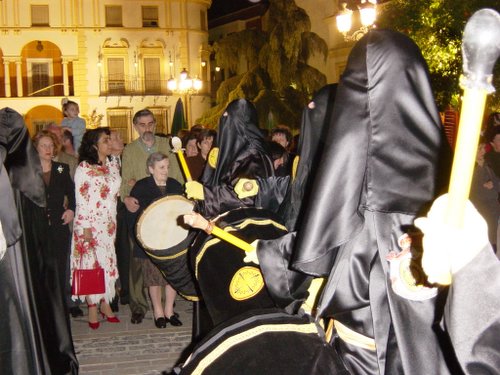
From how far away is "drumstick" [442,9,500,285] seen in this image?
4.01ft

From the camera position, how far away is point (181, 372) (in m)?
2.38

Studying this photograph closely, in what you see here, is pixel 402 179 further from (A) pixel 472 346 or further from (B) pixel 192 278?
(B) pixel 192 278

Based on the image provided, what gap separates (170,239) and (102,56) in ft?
134

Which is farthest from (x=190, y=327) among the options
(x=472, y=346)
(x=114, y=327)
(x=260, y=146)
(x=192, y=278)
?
(x=472, y=346)

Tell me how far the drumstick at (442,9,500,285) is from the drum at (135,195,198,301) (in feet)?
14.7

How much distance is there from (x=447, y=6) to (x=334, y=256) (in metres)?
9.44

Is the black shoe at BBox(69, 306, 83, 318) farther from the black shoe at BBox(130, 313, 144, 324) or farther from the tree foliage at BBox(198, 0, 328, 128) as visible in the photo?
the tree foliage at BBox(198, 0, 328, 128)

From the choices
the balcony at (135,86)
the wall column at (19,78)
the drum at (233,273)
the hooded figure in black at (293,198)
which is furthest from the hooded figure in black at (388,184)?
the wall column at (19,78)

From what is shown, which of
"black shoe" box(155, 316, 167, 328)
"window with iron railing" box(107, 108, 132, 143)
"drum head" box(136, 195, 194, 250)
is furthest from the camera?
"window with iron railing" box(107, 108, 132, 143)

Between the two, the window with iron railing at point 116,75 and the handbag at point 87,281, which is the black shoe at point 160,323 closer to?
the handbag at point 87,281

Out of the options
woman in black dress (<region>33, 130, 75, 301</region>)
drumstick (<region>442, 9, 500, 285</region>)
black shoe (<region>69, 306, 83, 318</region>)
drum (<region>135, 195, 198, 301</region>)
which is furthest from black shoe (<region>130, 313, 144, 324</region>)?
drumstick (<region>442, 9, 500, 285</region>)

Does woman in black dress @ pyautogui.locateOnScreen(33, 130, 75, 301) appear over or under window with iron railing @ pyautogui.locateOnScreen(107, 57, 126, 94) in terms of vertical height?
under

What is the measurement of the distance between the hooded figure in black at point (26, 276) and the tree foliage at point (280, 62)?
17.2 meters

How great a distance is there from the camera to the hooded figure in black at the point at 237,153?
599cm
